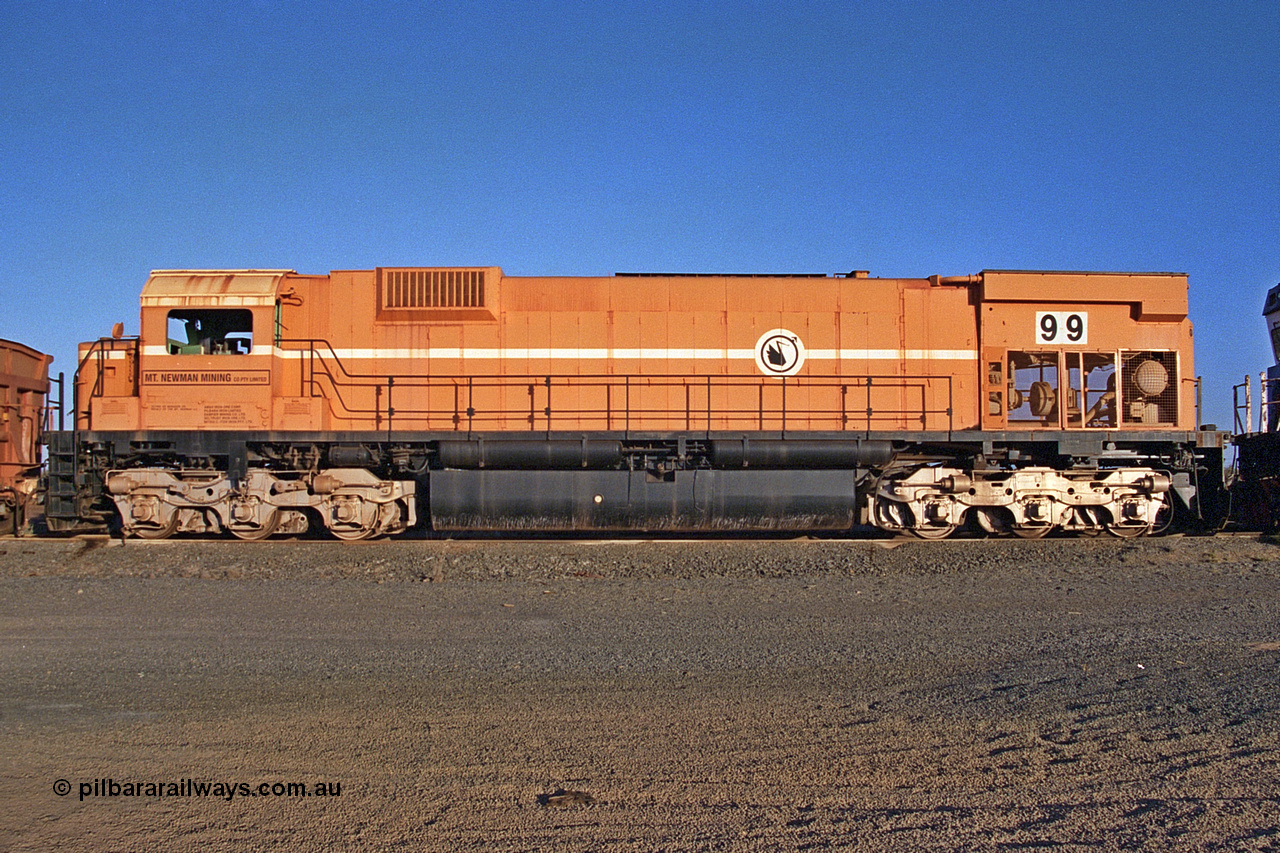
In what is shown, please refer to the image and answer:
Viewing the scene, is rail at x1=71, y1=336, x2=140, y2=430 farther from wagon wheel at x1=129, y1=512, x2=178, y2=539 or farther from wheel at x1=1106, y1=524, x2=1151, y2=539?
wheel at x1=1106, y1=524, x2=1151, y2=539

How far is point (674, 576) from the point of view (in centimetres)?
948

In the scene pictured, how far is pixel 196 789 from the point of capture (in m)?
3.66

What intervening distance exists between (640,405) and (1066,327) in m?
6.30

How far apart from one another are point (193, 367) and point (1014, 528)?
11.9 metres

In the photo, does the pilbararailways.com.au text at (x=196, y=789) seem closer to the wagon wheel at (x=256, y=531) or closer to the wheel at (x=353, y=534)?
the wheel at (x=353, y=534)

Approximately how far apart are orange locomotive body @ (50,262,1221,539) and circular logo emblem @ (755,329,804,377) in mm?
33

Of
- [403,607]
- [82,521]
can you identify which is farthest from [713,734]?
[82,521]

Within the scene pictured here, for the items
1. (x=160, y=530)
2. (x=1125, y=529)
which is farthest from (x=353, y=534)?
(x=1125, y=529)

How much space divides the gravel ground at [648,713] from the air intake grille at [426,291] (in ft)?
15.6

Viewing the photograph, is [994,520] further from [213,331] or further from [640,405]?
[213,331]

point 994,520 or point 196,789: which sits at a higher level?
Result: point 994,520

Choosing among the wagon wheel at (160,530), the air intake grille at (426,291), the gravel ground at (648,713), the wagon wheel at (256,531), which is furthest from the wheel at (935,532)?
the wagon wheel at (160,530)

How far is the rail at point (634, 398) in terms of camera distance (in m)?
12.3

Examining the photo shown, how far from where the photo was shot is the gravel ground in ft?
10.9
